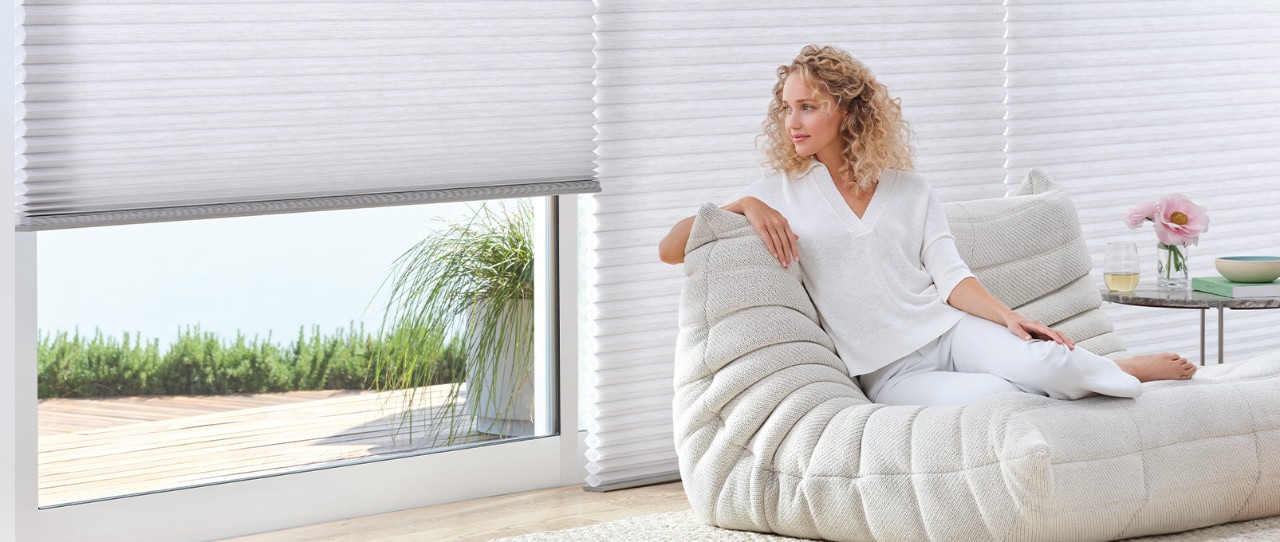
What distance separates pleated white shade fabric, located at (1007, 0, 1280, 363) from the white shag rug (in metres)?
1.55

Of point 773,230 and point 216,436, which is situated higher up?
point 773,230

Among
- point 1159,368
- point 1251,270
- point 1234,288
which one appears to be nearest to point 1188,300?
point 1234,288

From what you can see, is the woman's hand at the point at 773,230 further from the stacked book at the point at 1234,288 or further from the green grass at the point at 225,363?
the stacked book at the point at 1234,288

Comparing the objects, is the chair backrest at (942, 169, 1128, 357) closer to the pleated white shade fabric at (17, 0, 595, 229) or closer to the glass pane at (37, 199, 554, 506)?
the pleated white shade fabric at (17, 0, 595, 229)

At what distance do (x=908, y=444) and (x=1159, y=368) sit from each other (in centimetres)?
72

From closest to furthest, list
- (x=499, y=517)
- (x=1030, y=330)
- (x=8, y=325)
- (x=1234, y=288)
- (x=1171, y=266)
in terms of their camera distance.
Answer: (x=8, y=325)
(x=1030, y=330)
(x=499, y=517)
(x=1234, y=288)
(x=1171, y=266)

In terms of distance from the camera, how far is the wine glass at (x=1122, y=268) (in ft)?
11.3

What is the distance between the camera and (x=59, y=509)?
2926 mm

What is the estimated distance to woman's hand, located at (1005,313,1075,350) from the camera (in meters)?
2.85

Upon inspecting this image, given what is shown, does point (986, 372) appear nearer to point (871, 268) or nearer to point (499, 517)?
point (871, 268)

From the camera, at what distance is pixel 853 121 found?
3.09 m

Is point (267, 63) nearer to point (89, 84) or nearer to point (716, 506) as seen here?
point (89, 84)

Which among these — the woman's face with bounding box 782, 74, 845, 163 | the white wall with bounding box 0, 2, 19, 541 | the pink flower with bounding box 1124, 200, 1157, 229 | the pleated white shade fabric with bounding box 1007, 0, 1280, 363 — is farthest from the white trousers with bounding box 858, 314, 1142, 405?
the white wall with bounding box 0, 2, 19, 541

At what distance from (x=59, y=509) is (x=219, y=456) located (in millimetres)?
384
